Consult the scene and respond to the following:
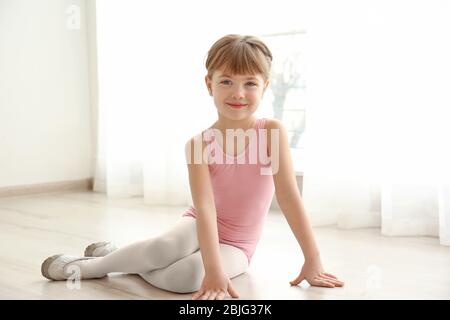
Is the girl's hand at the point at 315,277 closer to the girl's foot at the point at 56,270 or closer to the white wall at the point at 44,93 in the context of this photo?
the girl's foot at the point at 56,270

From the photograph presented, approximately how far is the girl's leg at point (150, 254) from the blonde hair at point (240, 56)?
0.40m

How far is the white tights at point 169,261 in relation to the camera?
135cm

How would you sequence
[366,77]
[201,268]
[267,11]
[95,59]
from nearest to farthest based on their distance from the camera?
[201,268] < [366,77] < [267,11] < [95,59]

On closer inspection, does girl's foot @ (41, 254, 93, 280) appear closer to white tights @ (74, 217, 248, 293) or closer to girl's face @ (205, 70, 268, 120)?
white tights @ (74, 217, 248, 293)

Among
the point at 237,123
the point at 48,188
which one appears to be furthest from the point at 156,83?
the point at 237,123

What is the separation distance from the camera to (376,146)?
6.67ft

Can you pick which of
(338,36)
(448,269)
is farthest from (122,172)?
(448,269)

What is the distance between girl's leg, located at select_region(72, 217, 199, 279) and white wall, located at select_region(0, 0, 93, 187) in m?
1.70

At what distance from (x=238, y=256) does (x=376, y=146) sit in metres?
0.81

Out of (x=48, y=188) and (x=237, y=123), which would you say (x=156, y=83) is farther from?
(x=237, y=123)

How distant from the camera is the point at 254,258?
1700 millimetres

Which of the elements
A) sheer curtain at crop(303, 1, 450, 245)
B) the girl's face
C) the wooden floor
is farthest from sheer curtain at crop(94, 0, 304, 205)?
the girl's face

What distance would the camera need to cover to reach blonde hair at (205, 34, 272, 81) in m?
1.33

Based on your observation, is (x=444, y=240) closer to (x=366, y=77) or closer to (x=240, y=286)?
(x=366, y=77)
